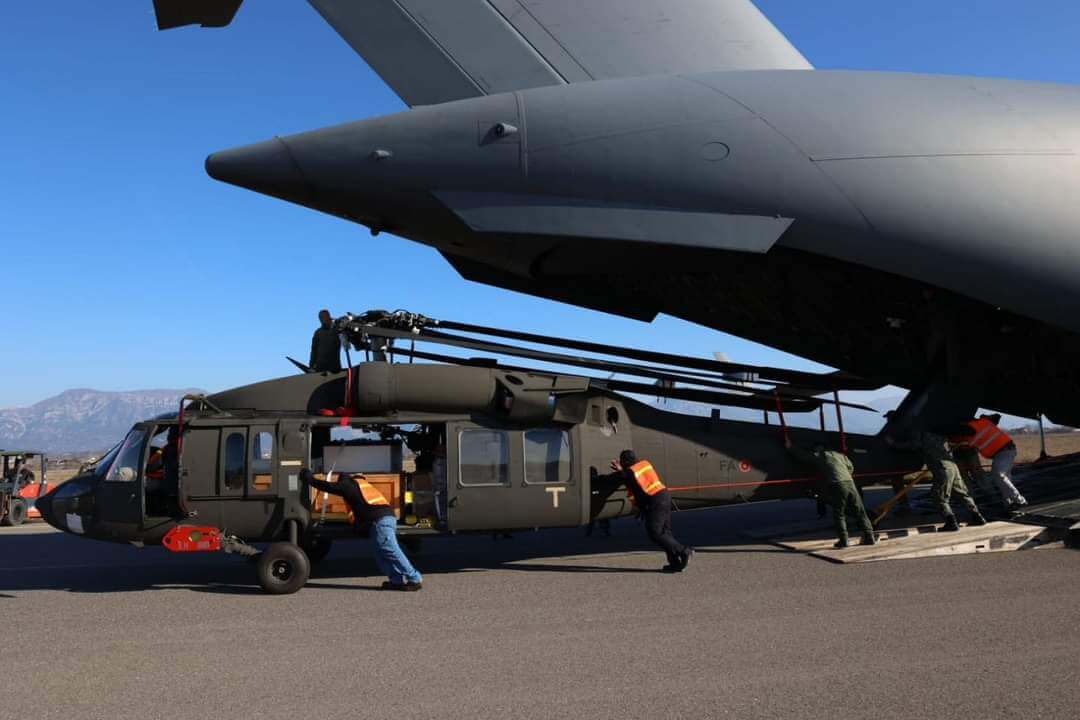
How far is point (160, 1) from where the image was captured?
8883mm

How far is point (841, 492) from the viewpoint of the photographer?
9617 millimetres

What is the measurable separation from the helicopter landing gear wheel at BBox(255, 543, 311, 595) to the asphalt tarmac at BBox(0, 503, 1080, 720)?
20 centimetres

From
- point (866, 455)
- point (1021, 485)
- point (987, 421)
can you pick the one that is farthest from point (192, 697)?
point (1021, 485)

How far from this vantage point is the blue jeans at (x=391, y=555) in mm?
8336

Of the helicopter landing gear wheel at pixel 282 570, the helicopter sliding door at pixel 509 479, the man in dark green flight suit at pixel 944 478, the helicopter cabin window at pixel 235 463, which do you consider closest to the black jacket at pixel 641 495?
the helicopter sliding door at pixel 509 479

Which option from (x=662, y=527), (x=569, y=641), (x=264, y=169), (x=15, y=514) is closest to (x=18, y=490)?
(x=15, y=514)

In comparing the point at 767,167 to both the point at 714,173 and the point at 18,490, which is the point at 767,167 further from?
the point at 18,490

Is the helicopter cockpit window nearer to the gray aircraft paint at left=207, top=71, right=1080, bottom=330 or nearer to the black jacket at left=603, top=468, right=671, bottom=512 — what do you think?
the gray aircraft paint at left=207, top=71, right=1080, bottom=330

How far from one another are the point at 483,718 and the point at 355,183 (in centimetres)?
702

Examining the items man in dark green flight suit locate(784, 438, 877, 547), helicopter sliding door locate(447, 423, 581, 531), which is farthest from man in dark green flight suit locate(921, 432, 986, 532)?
helicopter sliding door locate(447, 423, 581, 531)

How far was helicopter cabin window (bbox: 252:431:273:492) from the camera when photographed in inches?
347

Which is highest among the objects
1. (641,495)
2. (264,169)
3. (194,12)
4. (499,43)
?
(499,43)

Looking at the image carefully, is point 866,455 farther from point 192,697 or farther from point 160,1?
point 160,1

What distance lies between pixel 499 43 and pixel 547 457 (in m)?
5.47
